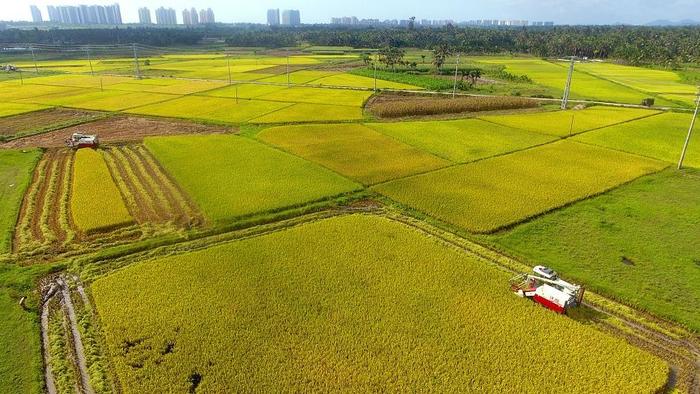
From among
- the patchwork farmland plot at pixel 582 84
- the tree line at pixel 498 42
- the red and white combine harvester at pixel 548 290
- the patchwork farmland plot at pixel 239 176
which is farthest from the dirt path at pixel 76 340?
the tree line at pixel 498 42

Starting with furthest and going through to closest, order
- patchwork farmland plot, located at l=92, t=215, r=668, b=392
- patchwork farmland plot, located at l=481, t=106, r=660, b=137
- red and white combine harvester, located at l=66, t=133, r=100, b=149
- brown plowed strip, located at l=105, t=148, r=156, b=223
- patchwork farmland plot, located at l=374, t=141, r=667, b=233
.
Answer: patchwork farmland plot, located at l=481, t=106, r=660, b=137 < red and white combine harvester, located at l=66, t=133, r=100, b=149 < patchwork farmland plot, located at l=374, t=141, r=667, b=233 < brown plowed strip, located at l=105, t=148, r=156, b=223 < patchwork farmland plot, located at l=92, t=215, r=668, b=392

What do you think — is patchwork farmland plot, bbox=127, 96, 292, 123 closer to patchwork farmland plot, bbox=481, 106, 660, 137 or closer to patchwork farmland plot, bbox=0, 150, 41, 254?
patchwork farmland plot, bbox=0, 150, 41, 254

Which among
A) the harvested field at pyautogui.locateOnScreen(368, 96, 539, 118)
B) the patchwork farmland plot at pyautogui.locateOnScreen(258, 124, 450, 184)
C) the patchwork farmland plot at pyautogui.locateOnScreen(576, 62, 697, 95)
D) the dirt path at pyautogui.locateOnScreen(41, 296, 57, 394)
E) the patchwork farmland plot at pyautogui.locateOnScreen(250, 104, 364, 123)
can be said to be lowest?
the dirt path at pyautogui.locateOnScreen(41, 296, 57, 394)

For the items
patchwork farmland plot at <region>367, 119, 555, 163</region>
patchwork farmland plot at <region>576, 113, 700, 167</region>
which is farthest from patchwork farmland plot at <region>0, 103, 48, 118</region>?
patchwork farmland plot at <region>576, 113, 700, 167</region>

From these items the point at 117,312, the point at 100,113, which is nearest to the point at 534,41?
the point at 100,113

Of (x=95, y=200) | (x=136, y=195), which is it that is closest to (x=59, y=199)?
(x=95, y=200)

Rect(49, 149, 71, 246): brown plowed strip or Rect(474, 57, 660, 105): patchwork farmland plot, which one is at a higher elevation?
Rect(474, 57, 660, 105): patchwork farmland plot

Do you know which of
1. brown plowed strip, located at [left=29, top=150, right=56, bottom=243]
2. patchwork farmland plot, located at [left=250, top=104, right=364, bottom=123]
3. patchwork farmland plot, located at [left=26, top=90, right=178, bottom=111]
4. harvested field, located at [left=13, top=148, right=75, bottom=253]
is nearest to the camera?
harvested field, located at [left=13, top=148, right=75, bottom=253]

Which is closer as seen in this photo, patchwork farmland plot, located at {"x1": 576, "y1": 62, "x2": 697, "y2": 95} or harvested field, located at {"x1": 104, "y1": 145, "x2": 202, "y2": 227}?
harvested field, located at {"x1": 104, "y1": 145, "x2": 202, "y2": 227}
